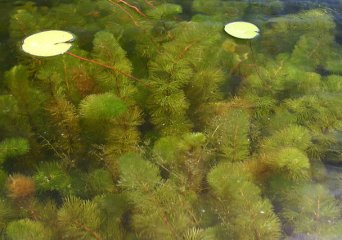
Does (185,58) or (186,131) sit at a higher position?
(185,58)

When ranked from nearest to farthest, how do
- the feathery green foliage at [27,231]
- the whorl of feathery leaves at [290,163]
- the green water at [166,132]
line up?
the feathery green foliage at [27,231]
the green water at [166,132]
the whorl of feathery leaves at [290,163]

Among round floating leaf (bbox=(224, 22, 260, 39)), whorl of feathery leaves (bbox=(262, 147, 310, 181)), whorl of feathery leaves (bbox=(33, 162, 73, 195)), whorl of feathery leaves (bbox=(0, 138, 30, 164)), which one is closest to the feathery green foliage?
whorl of feathery leaves (bbox=(33, 162, 73, 195))

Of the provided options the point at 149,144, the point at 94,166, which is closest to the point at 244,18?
the point at 149,144

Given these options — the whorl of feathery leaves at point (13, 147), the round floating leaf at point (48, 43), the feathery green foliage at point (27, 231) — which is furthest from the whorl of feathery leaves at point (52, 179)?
the round floating leaf at point (48, 43)

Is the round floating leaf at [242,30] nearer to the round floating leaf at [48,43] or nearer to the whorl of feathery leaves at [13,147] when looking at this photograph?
the round floating leaf at [48,43]

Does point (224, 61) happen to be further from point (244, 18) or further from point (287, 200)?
point (287, 200)

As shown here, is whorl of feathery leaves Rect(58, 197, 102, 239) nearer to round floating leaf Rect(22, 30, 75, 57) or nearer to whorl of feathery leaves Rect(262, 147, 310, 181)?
whorl of feathery leaves Rect(262, 147, 310, 181)
